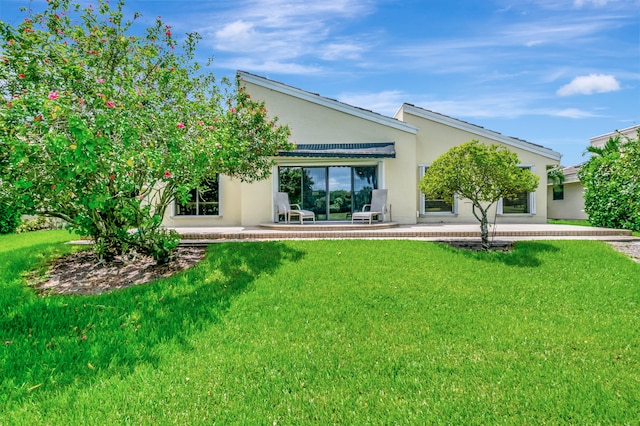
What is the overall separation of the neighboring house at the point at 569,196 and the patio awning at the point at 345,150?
59.1ft

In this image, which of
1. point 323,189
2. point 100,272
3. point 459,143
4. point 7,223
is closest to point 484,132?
point 459,143

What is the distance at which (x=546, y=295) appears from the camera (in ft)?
22.8

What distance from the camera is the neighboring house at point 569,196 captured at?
25375 millimetres

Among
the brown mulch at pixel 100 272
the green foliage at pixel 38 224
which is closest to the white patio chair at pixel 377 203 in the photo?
the brown mulch at pixel 100 272

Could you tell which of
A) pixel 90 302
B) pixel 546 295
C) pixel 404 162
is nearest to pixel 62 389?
pixel 90 302

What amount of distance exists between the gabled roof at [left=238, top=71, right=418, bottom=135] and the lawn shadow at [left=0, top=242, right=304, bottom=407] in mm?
10693

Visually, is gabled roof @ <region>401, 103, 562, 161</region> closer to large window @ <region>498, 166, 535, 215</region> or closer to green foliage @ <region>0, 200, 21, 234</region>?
large window @ <region>498, 166, 535, 215</region>

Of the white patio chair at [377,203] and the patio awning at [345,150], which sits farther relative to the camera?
Result: the white patio chair at [377,203]

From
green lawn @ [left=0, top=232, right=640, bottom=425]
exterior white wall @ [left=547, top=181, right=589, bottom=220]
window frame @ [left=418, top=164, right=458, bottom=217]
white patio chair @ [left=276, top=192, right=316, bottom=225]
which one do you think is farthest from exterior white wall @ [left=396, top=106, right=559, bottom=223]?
exterior white wall @ [left=547, top=181, right=589, bottom=220]

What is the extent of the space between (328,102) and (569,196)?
2277 centimetres

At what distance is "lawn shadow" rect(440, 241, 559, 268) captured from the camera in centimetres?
909

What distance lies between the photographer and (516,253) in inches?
382

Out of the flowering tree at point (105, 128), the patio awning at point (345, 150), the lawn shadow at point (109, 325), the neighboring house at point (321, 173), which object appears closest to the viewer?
the lawn shadow at point (109, 325)

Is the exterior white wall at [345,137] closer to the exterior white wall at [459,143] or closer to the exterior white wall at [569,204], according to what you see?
the exterior white wall at [459,143]
